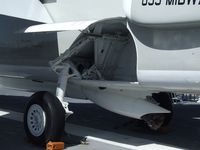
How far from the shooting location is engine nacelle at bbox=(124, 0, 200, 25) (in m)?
4.45

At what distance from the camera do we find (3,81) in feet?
27.3

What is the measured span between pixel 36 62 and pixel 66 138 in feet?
4.07

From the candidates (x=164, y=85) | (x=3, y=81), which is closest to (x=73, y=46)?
(x=164, y=85)

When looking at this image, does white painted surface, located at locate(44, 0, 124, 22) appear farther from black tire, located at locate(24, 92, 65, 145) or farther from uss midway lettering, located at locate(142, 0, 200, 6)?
black tire, located at locate(24, 92, 65, 145)

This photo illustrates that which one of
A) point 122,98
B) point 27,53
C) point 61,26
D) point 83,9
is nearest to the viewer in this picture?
point 61,26

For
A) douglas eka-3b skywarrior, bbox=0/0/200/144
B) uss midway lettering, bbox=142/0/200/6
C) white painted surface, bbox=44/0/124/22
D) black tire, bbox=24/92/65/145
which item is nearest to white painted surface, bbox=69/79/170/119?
douglas eka-3b skywarrior, bbox=0/0/200/144

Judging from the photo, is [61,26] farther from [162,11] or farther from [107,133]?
[107,133]

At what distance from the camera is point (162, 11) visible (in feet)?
15.2

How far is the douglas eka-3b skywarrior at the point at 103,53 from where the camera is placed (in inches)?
185

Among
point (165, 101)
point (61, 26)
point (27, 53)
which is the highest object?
point (61, 26)

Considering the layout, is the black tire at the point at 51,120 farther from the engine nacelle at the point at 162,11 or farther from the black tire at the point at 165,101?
the black tire at the point at 165,101

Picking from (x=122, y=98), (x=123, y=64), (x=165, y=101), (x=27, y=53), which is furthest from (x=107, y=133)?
(x=27, y=53)

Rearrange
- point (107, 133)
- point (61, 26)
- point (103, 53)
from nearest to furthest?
point (61, 26) → point (103, 53) → point (107, 133)

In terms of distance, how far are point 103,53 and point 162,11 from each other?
1.68 m
